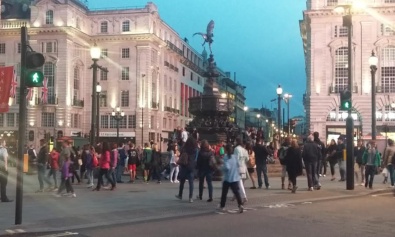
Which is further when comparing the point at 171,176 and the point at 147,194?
the point at 171,176

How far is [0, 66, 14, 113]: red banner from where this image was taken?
17.6 m

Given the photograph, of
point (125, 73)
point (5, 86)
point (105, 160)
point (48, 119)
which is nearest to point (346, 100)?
point (105, 160)

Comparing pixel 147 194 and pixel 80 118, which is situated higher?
pixel 80 118

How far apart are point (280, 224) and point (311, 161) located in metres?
7.77

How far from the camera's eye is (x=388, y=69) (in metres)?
65.6

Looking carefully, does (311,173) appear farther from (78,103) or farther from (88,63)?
(88,63)

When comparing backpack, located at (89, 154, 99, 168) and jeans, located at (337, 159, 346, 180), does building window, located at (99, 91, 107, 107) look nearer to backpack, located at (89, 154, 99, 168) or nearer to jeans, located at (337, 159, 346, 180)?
jeans, located at (337, 159, 346, 180)

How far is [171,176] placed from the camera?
2328 centimetres

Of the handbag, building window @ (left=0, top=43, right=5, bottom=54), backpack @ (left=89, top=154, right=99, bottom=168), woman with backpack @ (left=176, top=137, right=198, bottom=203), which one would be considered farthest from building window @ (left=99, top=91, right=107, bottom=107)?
the handbag

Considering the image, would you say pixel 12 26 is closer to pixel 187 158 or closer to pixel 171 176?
pixel 171 176

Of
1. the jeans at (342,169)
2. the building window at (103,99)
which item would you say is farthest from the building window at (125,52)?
the jeans at (342,169)

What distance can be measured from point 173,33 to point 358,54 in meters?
34.4

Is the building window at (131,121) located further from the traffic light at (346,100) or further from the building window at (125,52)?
the traffic light at (346,100)

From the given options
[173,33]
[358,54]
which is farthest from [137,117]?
[358,54]
